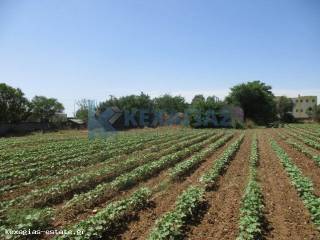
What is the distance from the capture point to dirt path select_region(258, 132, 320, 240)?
6188 mm

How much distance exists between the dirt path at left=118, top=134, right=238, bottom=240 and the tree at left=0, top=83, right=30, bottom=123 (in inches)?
2057

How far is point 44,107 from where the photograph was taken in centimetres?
7525

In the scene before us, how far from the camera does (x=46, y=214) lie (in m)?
6.89

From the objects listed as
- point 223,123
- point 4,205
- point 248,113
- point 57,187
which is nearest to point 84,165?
point 57,187

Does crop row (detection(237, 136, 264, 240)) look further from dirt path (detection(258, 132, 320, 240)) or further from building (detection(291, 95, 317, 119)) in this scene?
building (detection(291, 95, 317, 119))

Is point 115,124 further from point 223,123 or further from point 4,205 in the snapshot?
point 4,205

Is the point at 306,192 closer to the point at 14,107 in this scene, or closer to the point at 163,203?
the point at 163,203

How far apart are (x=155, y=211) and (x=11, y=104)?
2231 inches

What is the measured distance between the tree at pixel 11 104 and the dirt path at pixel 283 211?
53.7 meters

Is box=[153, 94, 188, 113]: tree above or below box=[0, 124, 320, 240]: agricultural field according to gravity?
above

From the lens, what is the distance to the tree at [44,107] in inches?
2872

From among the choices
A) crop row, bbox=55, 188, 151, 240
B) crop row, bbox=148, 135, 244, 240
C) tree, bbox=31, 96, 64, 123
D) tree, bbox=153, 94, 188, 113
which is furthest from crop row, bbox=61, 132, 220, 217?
tree, bbox=153, 94, 188, 113

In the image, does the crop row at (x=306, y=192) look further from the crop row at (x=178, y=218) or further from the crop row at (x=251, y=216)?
the crop row at (x=178, y=218)

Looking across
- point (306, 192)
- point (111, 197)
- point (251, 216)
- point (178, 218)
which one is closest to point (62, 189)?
point (111, 197)
